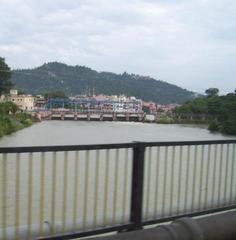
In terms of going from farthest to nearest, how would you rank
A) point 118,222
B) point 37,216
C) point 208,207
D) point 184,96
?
point 184,96 < point 208,207 < point 118,222 < point 37,216

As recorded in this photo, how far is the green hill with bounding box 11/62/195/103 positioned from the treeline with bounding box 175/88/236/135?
→ 55.4 metres

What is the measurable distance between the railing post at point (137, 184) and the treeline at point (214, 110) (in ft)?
194

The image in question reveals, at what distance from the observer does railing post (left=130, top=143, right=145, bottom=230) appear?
4895 millimetres

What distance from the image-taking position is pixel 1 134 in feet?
179

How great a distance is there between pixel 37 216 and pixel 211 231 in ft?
4.97

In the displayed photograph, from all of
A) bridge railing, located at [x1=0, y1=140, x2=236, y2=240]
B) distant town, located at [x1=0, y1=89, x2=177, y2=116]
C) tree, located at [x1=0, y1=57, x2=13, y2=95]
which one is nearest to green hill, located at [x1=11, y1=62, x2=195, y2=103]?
distant town, located at [x1=0, y1=89, x2=177, y2=116]

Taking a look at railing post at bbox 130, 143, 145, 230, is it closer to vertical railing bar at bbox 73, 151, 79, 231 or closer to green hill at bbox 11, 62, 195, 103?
vertical railing bar at bbox 73, 151, 79, 231

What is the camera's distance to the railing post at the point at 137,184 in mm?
4895

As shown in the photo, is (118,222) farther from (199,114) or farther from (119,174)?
(199,114)

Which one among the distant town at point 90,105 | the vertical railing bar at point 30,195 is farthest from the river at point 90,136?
the distant town at point 90,105

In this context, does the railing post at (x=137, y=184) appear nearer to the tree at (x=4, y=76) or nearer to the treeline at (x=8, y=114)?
the treeline at (x=8, y=114)

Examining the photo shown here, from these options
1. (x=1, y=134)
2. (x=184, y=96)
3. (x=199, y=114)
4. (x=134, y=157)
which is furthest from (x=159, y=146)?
(x=184, y=96)

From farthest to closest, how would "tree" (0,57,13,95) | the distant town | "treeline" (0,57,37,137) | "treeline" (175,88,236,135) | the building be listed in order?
the distant town < the building < "tree" (0,57,13,95) < "treeline" (175,88,236,135) < "treeline" (0,57,37,137)

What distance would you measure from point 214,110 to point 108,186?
300 feet
